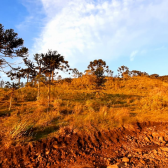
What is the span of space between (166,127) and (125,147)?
2637mm

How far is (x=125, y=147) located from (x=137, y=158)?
798 millimetres

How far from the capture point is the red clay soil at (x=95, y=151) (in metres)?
3.61

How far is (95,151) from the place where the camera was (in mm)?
4262

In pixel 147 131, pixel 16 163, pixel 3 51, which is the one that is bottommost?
pixel 16 163

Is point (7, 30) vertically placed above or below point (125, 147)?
above

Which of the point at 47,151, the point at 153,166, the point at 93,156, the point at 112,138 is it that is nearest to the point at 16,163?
the point at 47,151

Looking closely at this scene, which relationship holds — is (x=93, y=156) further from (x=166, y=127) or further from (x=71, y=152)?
(x=166, y=127)

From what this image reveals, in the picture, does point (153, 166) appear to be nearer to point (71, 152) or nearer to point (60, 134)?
point (71, 152)

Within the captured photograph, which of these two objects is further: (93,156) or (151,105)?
(151,105)

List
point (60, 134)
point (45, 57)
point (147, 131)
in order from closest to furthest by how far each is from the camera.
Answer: point (60, 134) < point (147, 131) < point (45, 57)

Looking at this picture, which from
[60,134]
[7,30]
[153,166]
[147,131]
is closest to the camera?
[153,166]

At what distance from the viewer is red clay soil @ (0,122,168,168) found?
3.61 metres

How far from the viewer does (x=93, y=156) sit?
12.9 ft

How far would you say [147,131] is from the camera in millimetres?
5594
